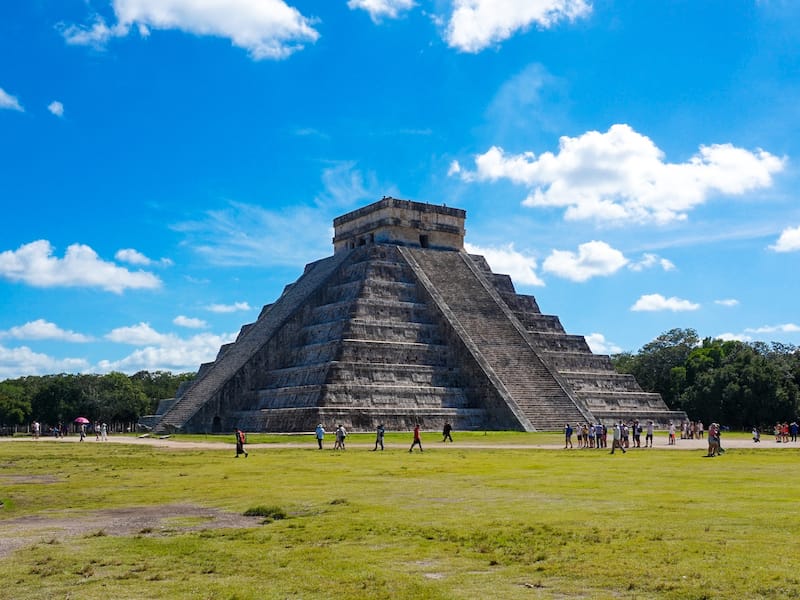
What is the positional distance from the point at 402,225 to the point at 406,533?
129 ft

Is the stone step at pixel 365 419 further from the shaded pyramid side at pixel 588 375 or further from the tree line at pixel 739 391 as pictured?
the tree line at pixel 739 391

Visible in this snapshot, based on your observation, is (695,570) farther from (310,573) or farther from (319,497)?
(319,497)

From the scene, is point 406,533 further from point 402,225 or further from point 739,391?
point 739,391

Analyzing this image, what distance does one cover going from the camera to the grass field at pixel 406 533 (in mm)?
7367

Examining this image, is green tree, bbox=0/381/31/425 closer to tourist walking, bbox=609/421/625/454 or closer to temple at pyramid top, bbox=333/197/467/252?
temple at pyramid top, bbox=333/197/467/252

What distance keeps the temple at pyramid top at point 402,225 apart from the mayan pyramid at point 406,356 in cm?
7

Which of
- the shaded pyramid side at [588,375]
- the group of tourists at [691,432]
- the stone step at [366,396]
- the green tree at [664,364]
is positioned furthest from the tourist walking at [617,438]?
the green tree at [664,364]

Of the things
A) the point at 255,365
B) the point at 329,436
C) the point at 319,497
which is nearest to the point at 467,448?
the point at 329,436

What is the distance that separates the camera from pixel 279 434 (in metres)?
34.9

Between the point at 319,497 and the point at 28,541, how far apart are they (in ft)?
15.7

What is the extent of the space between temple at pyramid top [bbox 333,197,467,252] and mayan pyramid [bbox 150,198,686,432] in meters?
0.07

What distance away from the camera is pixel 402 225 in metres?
48.7

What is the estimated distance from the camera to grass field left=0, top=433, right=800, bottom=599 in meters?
7.37

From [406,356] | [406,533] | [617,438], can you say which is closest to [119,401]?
[406,356]
